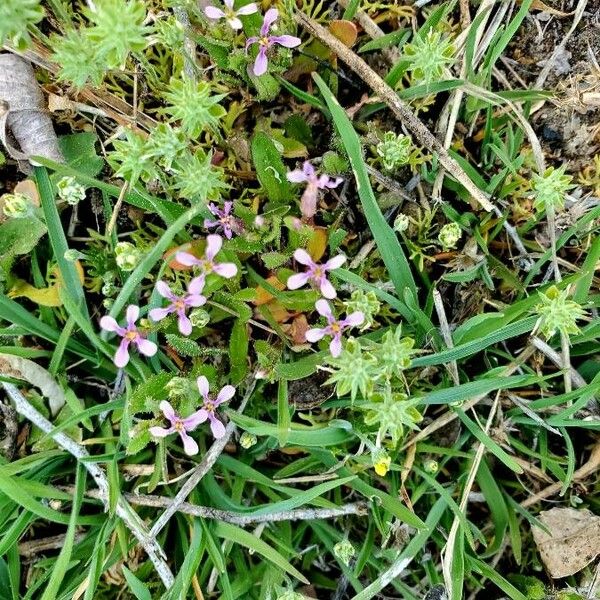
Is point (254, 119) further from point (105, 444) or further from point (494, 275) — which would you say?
point (105, 444)

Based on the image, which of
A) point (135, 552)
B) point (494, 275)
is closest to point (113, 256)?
point (135, 552)

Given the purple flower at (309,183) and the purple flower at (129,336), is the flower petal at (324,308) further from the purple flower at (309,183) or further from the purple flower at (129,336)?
the purple flower at (129,336)

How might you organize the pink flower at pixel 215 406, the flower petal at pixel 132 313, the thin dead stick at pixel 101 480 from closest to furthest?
the flower petal at pixel 132 313
the pink flower at pixel 215 406
the thin dead stick at pixel 101 480

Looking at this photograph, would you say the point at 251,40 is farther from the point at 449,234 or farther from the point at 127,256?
the point at 449,234

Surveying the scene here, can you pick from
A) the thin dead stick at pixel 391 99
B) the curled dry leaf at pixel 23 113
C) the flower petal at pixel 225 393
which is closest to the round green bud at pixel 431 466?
the flower petal at pixel 225 393

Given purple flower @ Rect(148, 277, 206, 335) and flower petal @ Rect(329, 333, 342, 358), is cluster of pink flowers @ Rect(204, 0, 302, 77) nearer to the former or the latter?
purple flower @ Rect(148, 277, 206, 335)
